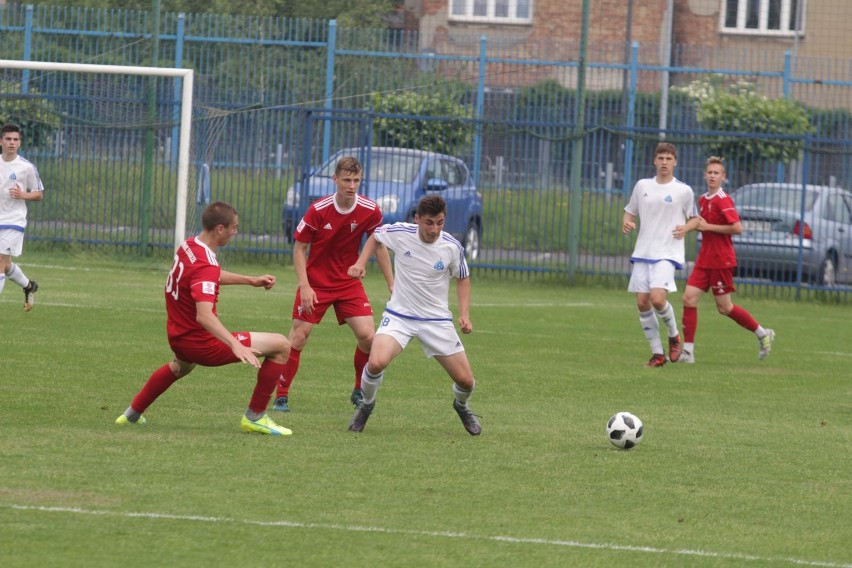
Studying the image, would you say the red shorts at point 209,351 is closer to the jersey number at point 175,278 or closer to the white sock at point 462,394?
the jersey number at point 175,278

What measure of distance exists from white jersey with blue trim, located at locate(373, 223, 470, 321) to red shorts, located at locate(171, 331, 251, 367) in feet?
3.52

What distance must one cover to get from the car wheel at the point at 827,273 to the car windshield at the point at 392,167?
19.9 feet

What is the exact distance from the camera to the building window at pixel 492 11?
3956 centimetres

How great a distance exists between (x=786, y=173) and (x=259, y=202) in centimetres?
789

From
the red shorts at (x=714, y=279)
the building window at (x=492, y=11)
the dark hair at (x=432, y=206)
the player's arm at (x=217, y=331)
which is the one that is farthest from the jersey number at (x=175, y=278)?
the building window at (x=492, y=11)

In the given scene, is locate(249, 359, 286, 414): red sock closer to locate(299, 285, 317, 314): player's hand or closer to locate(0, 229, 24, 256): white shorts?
locate(299, 285, 317, 314): player's hand

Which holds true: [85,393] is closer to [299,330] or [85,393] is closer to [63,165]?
[299,330]

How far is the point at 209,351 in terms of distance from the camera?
7.85m

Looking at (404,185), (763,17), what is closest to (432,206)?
(404,185)

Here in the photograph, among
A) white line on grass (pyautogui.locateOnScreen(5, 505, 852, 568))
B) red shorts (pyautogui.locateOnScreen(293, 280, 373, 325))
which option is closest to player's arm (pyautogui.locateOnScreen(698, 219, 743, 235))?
red shorts (pyautogui.locateOnScreen(293, 280, 373, 325))

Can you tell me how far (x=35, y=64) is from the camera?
18.1 metres

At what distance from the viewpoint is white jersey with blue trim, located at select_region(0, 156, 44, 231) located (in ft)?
44.7

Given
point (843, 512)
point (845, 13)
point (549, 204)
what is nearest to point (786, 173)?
point (549, 204)

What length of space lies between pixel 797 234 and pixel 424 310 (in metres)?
13.0
